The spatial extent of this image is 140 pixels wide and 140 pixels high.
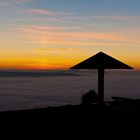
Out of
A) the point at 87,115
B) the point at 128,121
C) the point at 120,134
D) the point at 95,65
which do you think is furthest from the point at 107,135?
the point at 95,65

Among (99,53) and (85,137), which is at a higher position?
(99,53)

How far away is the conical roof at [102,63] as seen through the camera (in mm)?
12594

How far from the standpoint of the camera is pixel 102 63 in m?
12.6

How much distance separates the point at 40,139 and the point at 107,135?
77.2 inches

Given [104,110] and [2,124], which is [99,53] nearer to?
[104,110]

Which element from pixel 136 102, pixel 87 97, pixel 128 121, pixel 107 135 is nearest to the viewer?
pixel 107 135

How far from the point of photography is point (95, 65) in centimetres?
1270

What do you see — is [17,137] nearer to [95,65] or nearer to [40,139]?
[40,139]

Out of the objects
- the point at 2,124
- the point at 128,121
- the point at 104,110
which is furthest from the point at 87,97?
the point at 2,124

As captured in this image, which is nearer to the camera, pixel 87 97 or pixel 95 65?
pixel 95 65

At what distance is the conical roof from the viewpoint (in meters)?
12.6

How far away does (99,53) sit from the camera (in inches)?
508

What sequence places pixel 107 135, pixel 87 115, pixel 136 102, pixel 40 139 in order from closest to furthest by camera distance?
pixel 40 139 < pixel 107 135 < pixel 87 115 < pixel 136 102

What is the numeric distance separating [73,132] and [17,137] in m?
1.68
